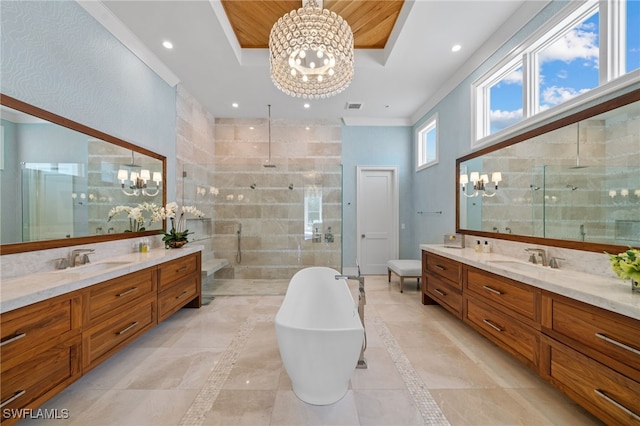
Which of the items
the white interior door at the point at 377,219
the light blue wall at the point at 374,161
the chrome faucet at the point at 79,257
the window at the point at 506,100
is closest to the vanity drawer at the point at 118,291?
the chrome faucet at the point at 79,257

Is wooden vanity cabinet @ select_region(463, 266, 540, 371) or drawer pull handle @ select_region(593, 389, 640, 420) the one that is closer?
drawer pull handle @ select_region(593, 389, 640, 420)

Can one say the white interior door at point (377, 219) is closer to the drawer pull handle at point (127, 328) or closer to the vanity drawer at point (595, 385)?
the vanity drawer at point (595, 385)

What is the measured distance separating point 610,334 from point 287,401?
6.26ft

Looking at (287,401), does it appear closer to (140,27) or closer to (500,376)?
(500,376)

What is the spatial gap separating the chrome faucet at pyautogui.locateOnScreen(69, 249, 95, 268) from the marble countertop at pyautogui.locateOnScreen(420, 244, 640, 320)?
352 centimetres

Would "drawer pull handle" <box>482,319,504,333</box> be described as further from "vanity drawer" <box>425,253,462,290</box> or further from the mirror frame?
the mirror frame

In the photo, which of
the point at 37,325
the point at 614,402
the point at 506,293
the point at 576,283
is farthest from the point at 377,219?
the point at 37,325

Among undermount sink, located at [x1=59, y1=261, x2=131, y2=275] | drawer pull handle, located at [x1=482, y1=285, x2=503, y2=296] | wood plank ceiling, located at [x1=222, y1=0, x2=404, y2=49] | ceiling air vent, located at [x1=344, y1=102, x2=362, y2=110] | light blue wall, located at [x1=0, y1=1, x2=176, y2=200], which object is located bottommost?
drawer pull handle, located at [x1=482, y1=285, x2=503, y2=296]

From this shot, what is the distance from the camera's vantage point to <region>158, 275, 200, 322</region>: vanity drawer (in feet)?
8.86

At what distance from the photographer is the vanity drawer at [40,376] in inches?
52.5

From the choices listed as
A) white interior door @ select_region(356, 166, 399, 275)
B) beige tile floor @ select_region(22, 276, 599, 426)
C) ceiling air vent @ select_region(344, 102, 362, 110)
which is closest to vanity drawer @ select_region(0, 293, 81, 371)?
beige tile floor @ select_region(22, 276, 599, 426)

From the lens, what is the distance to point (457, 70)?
346 cm

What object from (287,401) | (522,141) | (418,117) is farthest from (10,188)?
(418,117)

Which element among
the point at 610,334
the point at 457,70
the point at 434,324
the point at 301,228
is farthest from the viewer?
the point at 301,228
